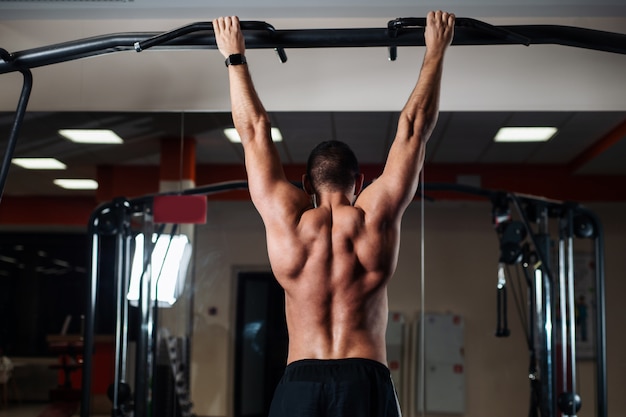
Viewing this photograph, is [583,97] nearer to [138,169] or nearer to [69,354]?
[138,169]

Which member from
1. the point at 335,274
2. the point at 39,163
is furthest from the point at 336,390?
the point at 39,163

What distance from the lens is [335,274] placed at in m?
2.64

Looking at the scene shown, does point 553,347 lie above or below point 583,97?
below

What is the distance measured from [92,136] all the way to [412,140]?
2190mm

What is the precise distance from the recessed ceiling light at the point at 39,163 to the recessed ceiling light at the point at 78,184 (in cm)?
10

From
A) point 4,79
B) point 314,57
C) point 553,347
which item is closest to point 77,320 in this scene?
point 4,79

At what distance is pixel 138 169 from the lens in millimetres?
4168

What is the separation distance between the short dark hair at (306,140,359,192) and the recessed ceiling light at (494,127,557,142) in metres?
1.51

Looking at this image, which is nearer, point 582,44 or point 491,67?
point 582,44

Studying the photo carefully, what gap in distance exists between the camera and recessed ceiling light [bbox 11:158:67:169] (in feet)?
14.1

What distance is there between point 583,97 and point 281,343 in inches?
79.0

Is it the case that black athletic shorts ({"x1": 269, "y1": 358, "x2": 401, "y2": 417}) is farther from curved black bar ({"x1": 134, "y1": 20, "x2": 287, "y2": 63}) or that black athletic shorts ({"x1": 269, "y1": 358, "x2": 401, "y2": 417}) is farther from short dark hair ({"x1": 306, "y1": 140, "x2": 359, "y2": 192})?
curved black bar ({"x1": 134, "y1": 20, "x2": 287, "y2": 63})

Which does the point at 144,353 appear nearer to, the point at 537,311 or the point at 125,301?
the point at 125,301

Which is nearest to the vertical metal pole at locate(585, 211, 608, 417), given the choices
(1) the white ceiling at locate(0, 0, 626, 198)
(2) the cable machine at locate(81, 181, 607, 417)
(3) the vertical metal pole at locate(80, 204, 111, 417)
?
(2) the cable machine at locate(81, 181, 607, 417)
